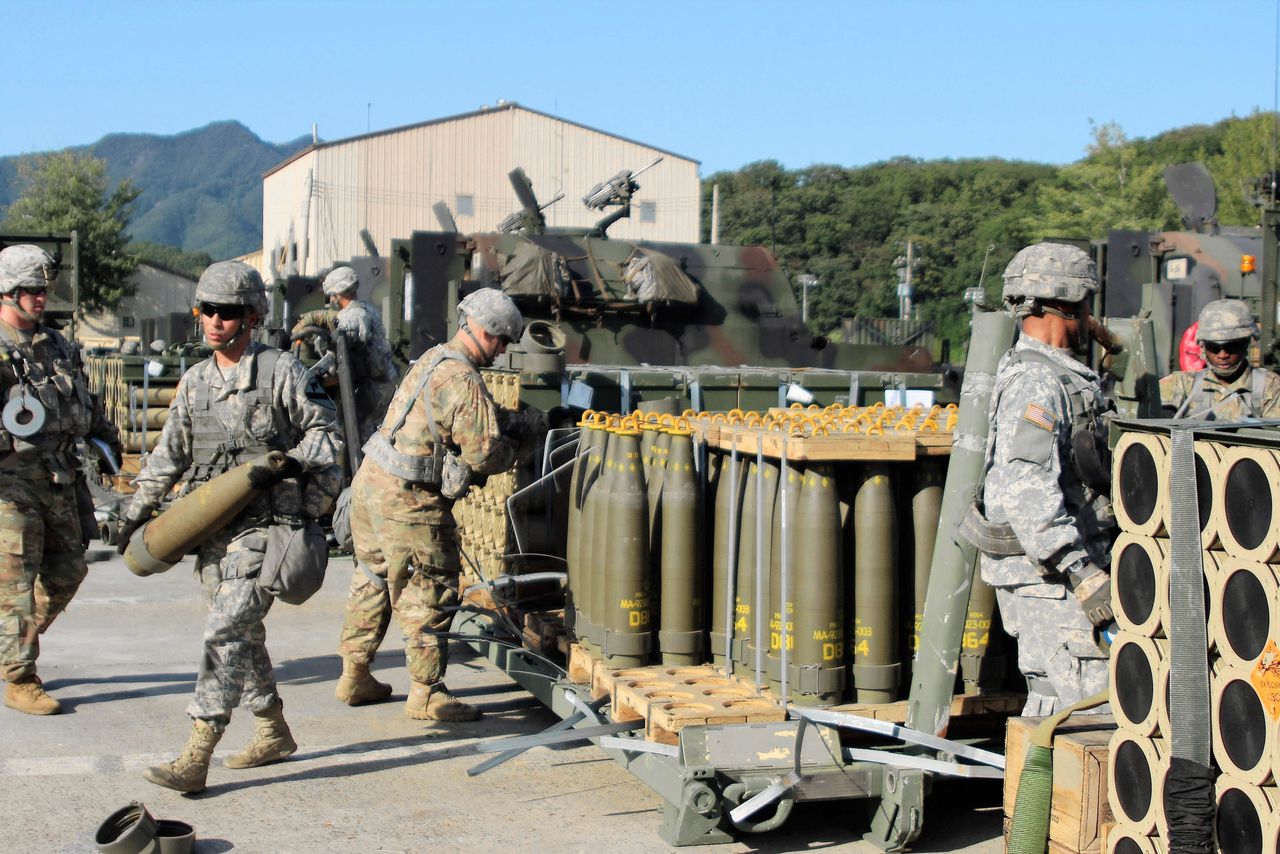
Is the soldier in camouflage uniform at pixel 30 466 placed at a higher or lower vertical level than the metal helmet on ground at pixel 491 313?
lower

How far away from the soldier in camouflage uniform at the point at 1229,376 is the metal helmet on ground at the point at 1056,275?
2.36 meters

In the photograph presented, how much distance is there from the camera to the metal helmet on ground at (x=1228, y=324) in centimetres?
664

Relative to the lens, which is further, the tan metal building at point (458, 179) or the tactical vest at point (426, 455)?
the tan metal building at point (458, 179)

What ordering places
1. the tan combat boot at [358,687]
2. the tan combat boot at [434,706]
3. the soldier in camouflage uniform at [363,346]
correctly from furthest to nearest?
the soldier in camouflage uniform at [363,346] → the tan combat boot at [358,687] → the tan combat boot at [434,706]

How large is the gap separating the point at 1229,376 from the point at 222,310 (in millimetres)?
4665

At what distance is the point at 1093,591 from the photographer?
13.3 ft

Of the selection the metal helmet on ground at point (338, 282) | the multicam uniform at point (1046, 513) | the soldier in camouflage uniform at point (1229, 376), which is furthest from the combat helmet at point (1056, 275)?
the metal helmet on ground at point (338, 282)

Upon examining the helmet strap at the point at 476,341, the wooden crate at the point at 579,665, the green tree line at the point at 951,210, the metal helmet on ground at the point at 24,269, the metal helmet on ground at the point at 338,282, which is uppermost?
the green tree line at the point at 951,210

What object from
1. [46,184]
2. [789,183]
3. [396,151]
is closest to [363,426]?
[396,151]

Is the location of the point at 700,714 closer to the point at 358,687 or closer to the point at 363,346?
the point at 358,687

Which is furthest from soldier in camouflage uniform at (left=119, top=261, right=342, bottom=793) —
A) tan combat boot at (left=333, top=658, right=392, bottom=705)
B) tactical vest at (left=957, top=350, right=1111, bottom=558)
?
tactical vest at (left=957, top=350, right=1111, bottom=558)

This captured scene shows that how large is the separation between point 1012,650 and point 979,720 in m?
0.33

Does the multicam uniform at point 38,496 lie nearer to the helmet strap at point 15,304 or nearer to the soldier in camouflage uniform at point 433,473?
the helmet strap at point 15,304

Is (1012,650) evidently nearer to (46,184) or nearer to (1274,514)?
(1274,514)
